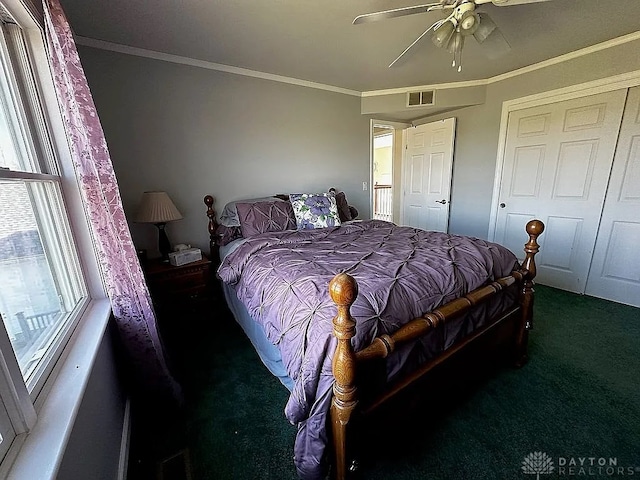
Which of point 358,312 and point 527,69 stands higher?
point 527,69

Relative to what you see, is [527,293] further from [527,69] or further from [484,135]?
[527,69]

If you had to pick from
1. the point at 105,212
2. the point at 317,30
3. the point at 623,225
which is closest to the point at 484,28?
the point at 317,30

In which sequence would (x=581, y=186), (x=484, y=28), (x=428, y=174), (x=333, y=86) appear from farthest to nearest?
(x=428, y=174)
(x=333, y=86)
(x=581, y=186)
(x=484, y=28)

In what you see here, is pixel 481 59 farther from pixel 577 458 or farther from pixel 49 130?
pixel 49 130

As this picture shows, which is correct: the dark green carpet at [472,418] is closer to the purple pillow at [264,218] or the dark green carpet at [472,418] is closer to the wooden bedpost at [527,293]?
the wooden bedpost at [527,293]

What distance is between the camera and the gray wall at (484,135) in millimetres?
2605

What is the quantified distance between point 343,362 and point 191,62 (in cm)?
284

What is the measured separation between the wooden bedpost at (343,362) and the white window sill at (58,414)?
739mm

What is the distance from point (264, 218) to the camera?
98.2 inches

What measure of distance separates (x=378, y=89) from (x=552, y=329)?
10.5 feet

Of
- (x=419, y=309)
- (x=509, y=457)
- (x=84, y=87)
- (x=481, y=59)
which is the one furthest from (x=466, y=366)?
(x=481, y=59)

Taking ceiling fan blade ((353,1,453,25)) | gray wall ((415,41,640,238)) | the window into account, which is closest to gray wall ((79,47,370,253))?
the window

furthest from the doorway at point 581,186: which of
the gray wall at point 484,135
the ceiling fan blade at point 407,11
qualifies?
the ceiling fan blade at point 407,11

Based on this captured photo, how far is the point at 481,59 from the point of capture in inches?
105
